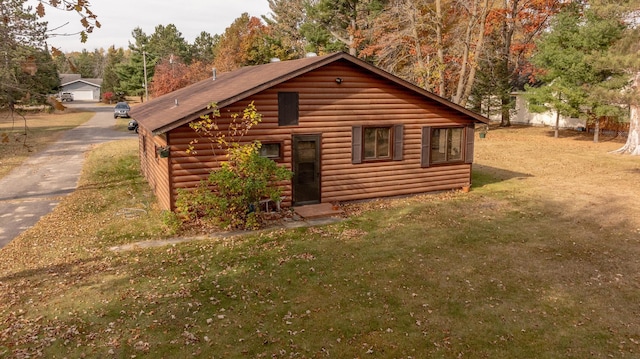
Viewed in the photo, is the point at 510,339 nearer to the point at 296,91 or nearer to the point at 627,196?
the point at 296,91

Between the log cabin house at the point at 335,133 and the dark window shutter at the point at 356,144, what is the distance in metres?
0.03

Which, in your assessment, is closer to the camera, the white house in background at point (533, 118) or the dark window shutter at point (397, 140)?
the dark window shutter at point (397, 140)

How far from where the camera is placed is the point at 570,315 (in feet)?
26.1

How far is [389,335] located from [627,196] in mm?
13693

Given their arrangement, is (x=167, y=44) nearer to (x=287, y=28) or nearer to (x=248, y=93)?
(x=287, y=28)

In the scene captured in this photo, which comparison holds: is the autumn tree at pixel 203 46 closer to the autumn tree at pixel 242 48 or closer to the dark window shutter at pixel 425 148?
the autumn tree at pixel 242 48

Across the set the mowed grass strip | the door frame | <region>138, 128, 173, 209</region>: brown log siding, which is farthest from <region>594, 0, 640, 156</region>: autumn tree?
<region>138, 128, 173, 209</region>: brown log siding

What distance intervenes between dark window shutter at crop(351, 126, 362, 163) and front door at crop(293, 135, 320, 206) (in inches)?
48.1

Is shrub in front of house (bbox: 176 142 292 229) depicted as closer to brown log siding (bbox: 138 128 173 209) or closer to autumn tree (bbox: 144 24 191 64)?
brown log siding (bbox: 138 128 173 209)

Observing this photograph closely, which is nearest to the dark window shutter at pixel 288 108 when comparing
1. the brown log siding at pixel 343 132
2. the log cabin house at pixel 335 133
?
the log cabin house at pixel 335 133

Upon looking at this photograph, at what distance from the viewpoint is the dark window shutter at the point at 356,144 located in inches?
590

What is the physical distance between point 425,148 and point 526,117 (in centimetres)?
3079

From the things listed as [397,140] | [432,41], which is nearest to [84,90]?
[432,41]

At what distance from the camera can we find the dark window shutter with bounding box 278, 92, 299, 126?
45.5ft
